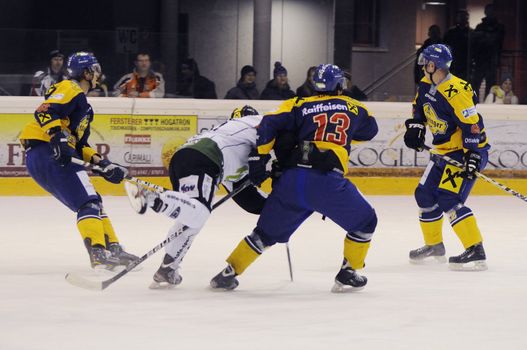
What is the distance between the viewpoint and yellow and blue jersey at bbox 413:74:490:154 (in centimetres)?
623

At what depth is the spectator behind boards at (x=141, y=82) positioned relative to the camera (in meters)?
9.84

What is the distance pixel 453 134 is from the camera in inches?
252

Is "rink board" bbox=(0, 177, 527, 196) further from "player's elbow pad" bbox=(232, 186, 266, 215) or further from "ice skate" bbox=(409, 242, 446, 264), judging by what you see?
"player's elbow pad" bbox=(232, 186, 266, 215)

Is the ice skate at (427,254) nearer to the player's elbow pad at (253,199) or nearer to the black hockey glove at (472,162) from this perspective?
the black hockey glove at (472,162)

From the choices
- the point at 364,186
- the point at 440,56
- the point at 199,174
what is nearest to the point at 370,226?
the point at 199,174

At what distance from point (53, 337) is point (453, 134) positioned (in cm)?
283

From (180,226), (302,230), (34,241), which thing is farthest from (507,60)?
(180,226)

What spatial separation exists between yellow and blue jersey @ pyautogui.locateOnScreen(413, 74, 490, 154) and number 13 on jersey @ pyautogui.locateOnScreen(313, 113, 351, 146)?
3.34 ft

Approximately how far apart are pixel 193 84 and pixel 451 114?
4224 millimetres

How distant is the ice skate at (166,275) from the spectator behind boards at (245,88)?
4660 mm

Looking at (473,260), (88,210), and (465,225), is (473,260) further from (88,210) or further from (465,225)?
(88,210)

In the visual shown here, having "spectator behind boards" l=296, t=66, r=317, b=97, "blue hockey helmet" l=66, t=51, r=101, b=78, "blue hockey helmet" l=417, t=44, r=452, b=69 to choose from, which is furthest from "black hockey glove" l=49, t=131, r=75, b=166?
"spectator behind boards" l=296, t=66, r=317, b=97

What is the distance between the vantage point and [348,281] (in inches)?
216

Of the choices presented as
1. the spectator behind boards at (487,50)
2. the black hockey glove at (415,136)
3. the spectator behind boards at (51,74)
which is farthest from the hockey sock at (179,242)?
the spectator behind boards at (487,50)
